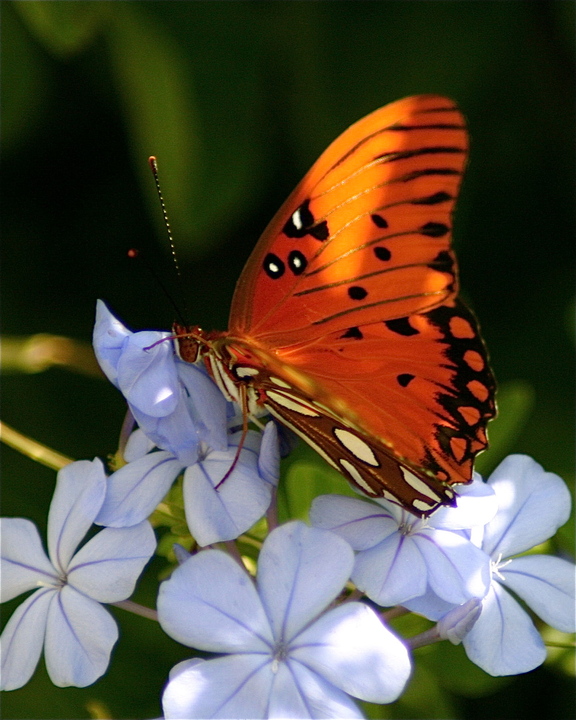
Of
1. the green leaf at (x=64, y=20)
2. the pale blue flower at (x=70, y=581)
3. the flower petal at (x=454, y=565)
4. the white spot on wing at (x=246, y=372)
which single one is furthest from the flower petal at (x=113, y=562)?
the green leaf at (x=64, y=20)

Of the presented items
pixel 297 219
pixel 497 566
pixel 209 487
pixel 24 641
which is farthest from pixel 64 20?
pixel 497 566

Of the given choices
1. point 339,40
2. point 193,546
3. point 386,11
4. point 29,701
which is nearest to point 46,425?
point 29,701

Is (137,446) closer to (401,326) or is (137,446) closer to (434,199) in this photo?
(401,326)

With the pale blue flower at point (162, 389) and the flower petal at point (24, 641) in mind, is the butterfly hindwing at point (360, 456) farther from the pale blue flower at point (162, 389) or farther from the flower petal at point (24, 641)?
the flower petal at point (24, 641)

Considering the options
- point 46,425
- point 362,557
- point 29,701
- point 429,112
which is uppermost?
point 429,112

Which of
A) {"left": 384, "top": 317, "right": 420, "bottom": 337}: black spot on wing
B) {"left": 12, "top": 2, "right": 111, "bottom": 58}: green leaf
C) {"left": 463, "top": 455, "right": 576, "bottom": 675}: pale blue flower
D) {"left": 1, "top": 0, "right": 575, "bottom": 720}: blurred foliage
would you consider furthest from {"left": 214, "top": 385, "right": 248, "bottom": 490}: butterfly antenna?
{"left": 12, "top": 2, "right": 111, "bottom": 58}: green leaf

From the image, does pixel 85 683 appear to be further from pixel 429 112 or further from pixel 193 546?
pixel 429 112

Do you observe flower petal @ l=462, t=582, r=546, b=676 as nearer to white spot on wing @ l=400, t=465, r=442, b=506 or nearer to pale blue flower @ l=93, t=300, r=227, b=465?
white spot on wing @ l=400, t=465, r=442, b=506
